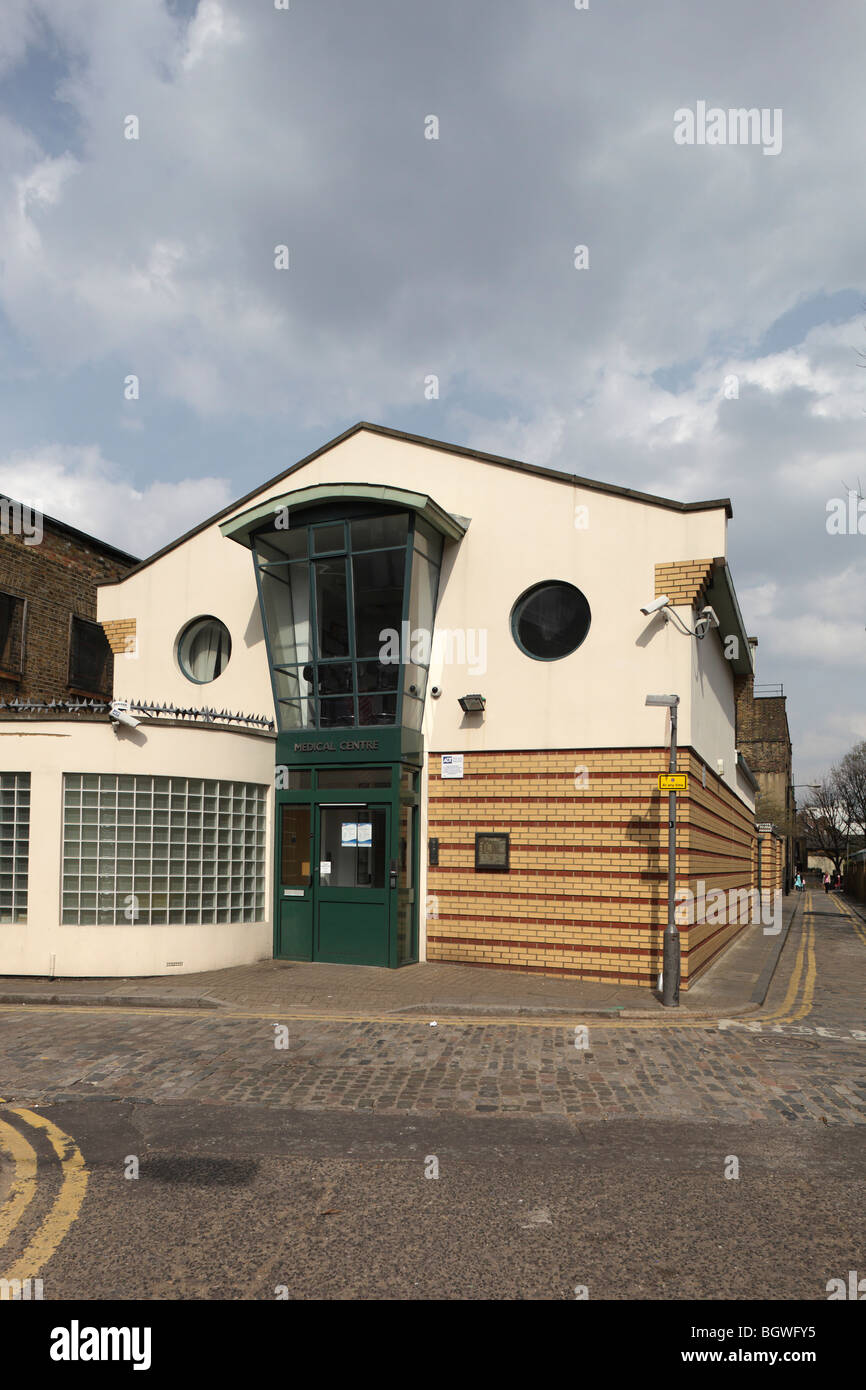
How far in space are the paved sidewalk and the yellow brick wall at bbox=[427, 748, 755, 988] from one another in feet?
1.31

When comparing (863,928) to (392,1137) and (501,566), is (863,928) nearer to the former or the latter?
(501,566)

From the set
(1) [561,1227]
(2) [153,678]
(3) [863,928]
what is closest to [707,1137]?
(1) [561,1227]

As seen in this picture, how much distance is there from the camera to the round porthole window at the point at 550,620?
1366 centimetres

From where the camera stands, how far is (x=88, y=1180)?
17.7 feet

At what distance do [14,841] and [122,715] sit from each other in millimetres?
2343

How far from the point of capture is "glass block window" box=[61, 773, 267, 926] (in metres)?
12.5

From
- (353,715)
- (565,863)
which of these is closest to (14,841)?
(353,715)

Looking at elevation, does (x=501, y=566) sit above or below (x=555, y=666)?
above

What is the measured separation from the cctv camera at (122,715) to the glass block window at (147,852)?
2.76ft

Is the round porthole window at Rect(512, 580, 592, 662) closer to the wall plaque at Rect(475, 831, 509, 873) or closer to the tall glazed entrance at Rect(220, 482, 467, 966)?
the tall glazed entrance at Rect(220, 482, 467, 966)

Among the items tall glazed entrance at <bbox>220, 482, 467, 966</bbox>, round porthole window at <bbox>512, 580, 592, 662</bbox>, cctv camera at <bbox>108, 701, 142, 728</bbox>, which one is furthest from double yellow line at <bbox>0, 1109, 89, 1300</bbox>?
round porthole window at <bbox>512, 580, 592, 662</bbox>
